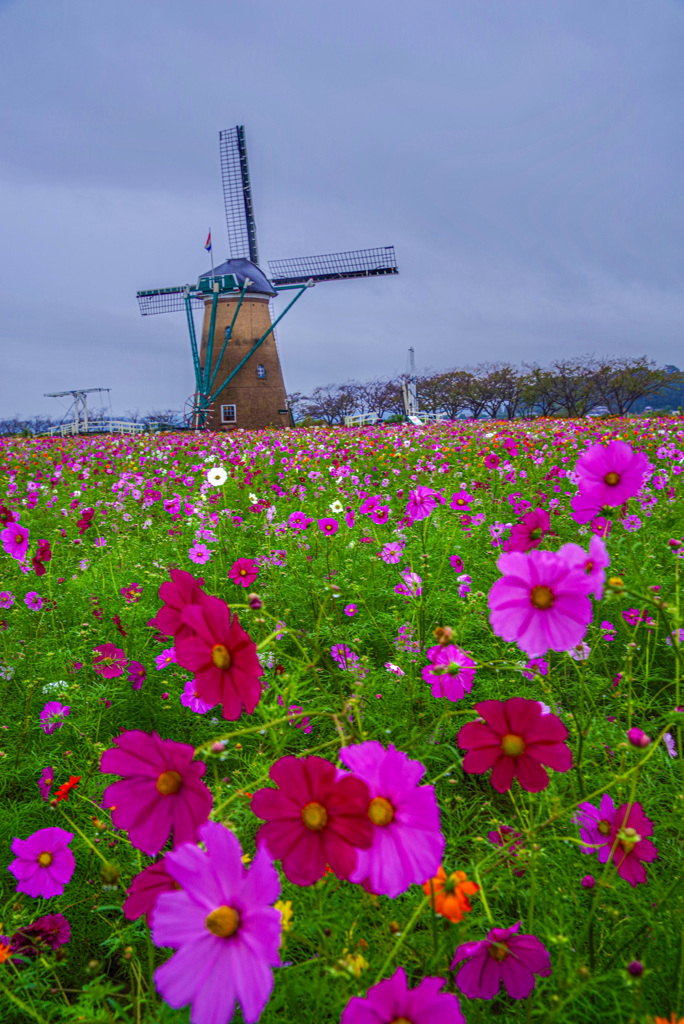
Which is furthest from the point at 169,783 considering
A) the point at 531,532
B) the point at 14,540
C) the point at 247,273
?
the point at 247,273

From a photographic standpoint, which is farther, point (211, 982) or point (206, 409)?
point (206, 409)

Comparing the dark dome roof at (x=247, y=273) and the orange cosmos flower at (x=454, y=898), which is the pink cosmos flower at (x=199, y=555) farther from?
the dark dome roof at (x=247, y=273)

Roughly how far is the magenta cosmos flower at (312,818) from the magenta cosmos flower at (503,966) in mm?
365

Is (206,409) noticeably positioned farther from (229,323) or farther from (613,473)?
(613,473)

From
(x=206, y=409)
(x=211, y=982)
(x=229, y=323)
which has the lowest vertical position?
(x=211, y=982)

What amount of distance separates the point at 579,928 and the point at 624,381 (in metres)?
45.5

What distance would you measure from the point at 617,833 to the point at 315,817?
1.87 ft

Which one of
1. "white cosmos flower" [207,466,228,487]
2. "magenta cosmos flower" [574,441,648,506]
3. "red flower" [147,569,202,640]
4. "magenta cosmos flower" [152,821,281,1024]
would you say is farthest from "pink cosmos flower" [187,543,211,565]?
"magenta cosmos flower" [152,821,281,1024]

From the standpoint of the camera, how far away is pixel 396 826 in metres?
0.57

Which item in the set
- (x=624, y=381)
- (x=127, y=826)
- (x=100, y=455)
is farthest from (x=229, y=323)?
(x=624, y=381)

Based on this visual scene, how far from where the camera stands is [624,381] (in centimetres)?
4053

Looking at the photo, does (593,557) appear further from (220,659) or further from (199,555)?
(199,555)

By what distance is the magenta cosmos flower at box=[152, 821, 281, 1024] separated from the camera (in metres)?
0.44

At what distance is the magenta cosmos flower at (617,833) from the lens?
0.83m
